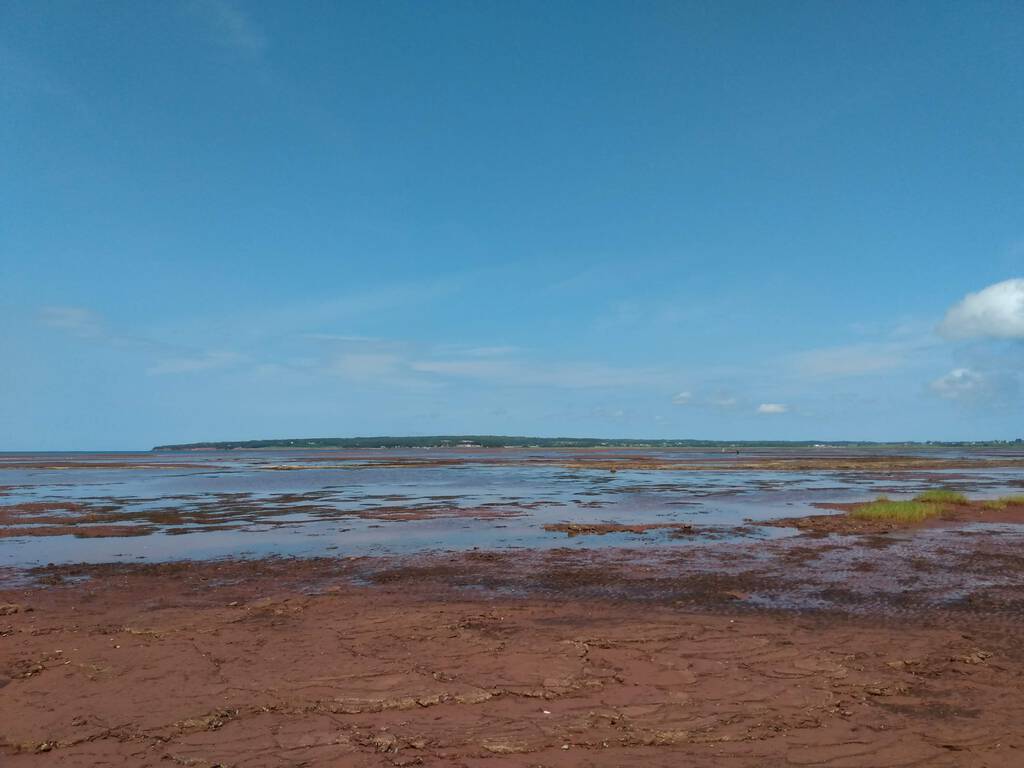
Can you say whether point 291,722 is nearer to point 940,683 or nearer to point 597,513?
point 940,683

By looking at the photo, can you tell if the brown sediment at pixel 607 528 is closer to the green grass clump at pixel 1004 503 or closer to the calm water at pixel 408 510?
the calm water at pixel 408 510

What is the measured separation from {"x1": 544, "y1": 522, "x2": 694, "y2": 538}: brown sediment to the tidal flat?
1.72 feet

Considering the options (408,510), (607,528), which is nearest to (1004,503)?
(607,528)

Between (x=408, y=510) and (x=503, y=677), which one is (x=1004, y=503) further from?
(x=503, y=677)

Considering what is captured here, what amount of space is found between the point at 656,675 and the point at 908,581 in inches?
398

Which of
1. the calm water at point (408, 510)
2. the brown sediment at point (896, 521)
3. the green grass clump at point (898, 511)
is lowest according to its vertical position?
the calm water at point (408, 510)

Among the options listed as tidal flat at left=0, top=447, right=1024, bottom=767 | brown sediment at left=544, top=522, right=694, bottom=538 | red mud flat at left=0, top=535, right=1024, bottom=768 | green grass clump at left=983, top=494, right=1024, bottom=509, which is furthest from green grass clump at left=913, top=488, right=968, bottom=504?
red mud flat at left=0, top=535, right=1024, bottom=768

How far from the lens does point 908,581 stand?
16125 millimetres

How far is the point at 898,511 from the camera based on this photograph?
2789cm

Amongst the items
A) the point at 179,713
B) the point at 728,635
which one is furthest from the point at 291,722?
the point at 728,635

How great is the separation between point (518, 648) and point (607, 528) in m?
16.1

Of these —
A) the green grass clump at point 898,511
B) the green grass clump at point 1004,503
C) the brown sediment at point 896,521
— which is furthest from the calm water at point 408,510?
the green grass clump at point 1004,503

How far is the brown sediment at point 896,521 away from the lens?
25391 millimetres

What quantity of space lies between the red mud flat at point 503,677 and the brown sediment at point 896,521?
370 inches
